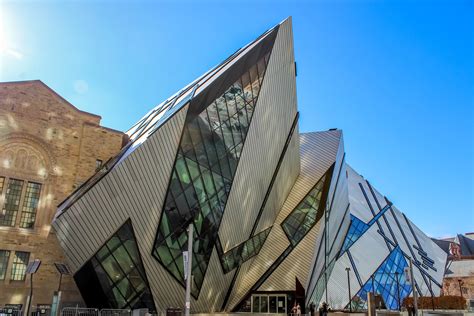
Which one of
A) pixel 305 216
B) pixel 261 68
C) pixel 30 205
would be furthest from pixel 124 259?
pixel 305 216

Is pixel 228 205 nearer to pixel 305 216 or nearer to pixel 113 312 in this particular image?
pixel 113 312

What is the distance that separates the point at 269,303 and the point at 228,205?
9.92 metres

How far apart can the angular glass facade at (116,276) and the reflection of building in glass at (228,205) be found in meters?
0.06

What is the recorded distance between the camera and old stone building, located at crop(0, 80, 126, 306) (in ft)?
69.4

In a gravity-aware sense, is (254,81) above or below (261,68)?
below

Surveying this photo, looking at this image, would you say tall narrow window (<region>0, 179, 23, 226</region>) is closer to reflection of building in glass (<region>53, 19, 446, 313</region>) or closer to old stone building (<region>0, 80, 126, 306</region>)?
old stone building (<region>0, 80, 126, 306</region>)

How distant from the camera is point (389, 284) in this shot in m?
47.0

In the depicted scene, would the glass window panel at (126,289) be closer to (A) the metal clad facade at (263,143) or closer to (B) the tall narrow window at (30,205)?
(B) the tall narrow window at (30,205)

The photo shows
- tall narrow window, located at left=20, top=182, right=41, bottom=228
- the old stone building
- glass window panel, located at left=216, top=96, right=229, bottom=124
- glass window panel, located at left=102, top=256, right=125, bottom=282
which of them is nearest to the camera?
glass window panel, located at left=102, top=256, right=125, bottom=282

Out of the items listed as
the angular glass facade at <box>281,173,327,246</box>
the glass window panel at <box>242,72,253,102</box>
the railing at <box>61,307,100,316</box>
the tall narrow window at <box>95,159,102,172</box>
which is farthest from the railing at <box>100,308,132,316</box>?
the angular glass facade at <box>281,173,327,246</box>

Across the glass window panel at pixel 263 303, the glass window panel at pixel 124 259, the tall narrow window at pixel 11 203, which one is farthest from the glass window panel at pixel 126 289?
the glass window panel at pixel 263 303

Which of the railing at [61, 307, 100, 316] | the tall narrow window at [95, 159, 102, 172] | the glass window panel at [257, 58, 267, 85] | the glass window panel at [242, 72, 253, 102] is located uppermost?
the glass window panel at [257, 58, 267, 85]

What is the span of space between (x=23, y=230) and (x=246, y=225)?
571 inches

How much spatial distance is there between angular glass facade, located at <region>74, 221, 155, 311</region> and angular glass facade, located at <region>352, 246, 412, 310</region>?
26920 mm
